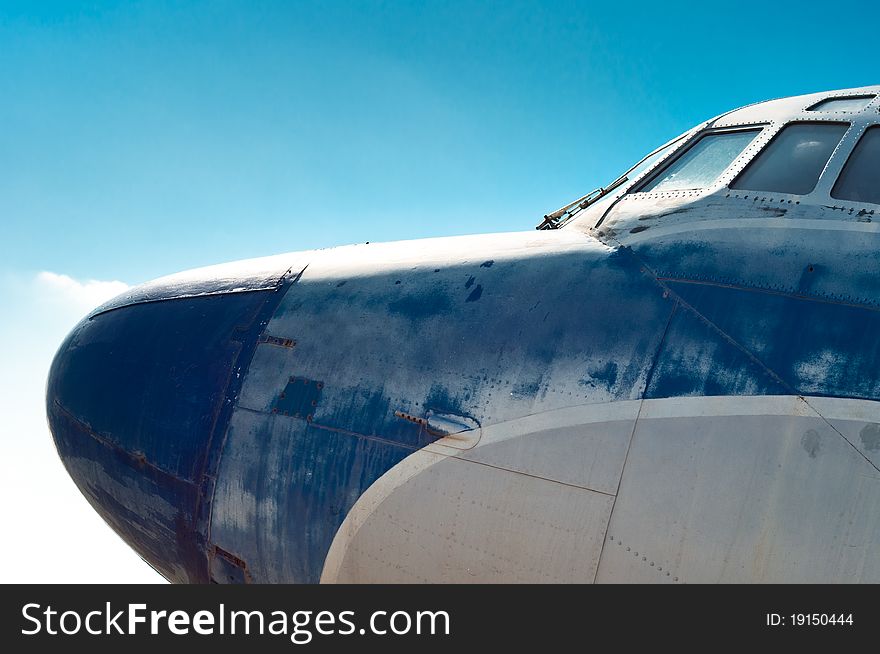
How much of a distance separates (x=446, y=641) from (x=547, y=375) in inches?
74.4

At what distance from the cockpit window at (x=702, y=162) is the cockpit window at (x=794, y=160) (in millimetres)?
270

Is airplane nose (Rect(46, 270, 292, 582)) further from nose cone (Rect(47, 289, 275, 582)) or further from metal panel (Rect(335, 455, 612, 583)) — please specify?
metal panel (Rect(335, 455, 612, 583))

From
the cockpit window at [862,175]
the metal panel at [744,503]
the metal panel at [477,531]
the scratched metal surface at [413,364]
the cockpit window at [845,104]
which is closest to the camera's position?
the metal panel at [744,503]

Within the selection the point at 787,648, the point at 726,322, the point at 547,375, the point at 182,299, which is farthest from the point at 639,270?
the point at 182,299

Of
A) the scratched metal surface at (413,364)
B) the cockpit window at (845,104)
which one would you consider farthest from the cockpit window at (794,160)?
the scratched metal surface at (413,364)

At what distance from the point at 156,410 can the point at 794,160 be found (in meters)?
5.65

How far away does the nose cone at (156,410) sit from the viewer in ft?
18.2

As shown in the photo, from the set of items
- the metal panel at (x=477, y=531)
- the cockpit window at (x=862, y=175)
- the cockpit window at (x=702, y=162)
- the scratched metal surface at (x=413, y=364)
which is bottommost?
the metal panel at (x=477, y=531)

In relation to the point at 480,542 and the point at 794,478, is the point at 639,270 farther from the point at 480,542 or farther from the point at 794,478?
the point at 480,542

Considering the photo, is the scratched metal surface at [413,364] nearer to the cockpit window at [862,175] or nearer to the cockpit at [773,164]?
the cockpit at [773,164]

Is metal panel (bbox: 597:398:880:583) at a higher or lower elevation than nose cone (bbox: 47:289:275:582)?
lower

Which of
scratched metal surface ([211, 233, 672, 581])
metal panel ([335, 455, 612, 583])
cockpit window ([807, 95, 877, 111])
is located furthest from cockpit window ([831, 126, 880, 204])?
metal panel ([335, 455, 612, 583])

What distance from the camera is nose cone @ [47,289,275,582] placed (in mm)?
5539

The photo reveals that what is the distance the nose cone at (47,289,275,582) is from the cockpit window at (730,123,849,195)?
14.0ft
